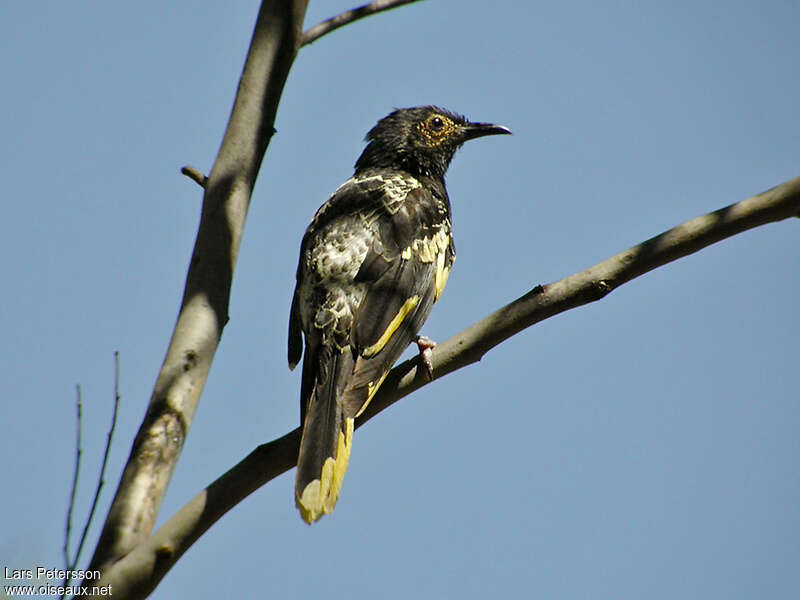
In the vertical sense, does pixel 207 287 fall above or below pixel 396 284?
below

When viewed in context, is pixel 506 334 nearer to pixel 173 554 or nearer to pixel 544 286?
pixel 544 286

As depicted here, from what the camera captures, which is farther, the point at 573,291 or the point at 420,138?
the point at 420,138

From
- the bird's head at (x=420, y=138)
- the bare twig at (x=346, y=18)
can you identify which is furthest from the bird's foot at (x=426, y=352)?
the bird's head at (x=420, y=138)

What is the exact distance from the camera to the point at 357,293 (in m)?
4.34

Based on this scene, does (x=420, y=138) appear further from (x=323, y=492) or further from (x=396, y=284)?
(x=323, y=492)

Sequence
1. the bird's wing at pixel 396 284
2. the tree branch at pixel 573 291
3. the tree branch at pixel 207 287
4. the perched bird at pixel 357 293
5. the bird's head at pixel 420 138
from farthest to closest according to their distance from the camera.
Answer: the bird's head at pixel 420 138
the bird's wing at pixel 396 284
the perched bird at pixel 357 293
the tree branch at pixel 573 291
the tree branch at pixel 207 287

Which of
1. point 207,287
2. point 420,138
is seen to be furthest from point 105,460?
point 420,138

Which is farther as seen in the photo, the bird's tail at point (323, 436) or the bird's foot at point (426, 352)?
the bird's foot at point (426, 352)

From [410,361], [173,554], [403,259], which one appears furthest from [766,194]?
[173,554]

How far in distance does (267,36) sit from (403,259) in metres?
1.34

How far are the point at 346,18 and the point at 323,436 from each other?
188 centimetres

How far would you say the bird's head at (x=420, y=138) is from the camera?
610 centimetres

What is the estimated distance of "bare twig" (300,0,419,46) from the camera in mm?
3926

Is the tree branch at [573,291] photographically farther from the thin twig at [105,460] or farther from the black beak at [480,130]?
the black beak at [480,130]
